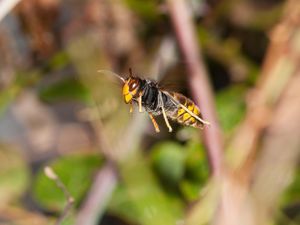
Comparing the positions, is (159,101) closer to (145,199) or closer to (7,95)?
(145,199)

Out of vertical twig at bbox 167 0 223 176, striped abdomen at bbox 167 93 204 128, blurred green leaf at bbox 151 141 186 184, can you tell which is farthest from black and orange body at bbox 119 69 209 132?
blurred green leaf at bbox 151 141 186 184

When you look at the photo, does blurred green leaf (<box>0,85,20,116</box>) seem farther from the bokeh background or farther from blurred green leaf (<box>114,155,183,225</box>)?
blurred green leaf (<box>114,155,183,225</box>)

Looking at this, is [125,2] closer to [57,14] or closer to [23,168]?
[57,14]

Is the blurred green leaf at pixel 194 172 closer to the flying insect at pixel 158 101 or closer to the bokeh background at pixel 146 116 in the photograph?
the bokeh background at pixel 146 116

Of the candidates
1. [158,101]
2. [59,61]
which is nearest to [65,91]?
[59,61]

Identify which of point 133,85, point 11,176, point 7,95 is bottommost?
point 133,85

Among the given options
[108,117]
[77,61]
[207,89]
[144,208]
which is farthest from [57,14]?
[144,208]

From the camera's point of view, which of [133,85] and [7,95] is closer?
[133,85]
